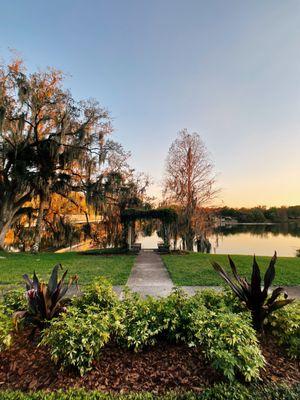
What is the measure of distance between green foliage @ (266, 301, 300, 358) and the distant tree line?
4279cm

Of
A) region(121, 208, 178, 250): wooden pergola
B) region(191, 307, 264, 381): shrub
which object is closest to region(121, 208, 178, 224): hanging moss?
region(121, 208, 178, 250): wooden pergola

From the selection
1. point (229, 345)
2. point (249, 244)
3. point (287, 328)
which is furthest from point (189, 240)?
point (229, 345)

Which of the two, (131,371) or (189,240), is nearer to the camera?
(131,371)

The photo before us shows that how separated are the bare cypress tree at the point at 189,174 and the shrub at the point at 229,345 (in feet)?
39.7

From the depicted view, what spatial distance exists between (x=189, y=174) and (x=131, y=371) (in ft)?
43.5

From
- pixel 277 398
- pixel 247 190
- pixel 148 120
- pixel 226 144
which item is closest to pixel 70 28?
pixel 148 120

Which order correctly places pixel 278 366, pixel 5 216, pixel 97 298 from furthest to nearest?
pixel 5 216 → pixel 97 298 → pixel 278 366

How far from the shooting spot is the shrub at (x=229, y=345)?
1.67 m

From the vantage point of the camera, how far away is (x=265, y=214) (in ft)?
157

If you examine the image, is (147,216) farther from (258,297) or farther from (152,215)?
(258,297)

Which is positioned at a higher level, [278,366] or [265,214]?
[265,214]

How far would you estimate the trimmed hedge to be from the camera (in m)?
1.52

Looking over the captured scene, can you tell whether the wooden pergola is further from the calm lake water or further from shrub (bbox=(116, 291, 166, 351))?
shrub (bbox=(116, 291, 166, 351))

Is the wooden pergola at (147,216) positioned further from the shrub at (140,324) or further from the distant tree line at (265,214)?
the distant tree line at (265,214)
